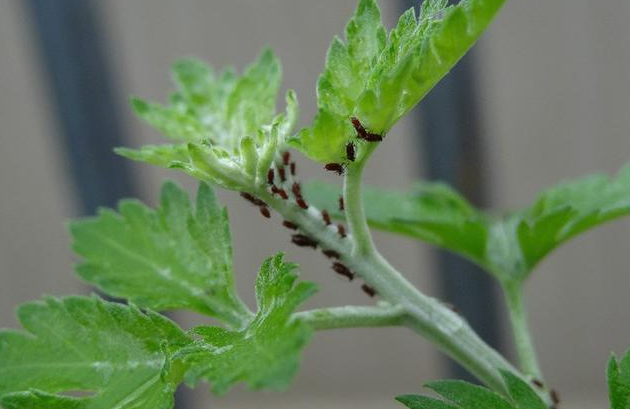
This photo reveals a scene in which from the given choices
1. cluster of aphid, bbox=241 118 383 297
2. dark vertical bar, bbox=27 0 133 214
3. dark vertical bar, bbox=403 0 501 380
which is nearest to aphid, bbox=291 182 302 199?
cluster of aphid, bbox=241 118 383 297

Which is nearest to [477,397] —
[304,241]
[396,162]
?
[304,241]

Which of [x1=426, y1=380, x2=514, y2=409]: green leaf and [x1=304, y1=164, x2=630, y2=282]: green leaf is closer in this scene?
[x1=426, y1=380, x2=514, y2=409]: green leaf

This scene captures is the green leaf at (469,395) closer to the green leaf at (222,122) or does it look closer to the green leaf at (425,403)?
the green leaf at (425,403)

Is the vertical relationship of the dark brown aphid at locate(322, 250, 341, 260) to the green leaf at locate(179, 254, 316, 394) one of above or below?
above

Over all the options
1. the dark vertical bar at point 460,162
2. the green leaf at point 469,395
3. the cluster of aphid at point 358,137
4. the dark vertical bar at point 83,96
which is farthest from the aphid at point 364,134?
the dark vertical bar at point 83,96

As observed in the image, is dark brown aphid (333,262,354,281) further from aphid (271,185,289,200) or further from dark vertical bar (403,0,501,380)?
dark vertical bar (403,0,501,380)

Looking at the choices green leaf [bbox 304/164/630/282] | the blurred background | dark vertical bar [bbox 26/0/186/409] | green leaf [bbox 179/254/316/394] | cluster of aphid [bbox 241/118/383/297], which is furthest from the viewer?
the blurred background

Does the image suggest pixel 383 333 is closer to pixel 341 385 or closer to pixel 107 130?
pixel 341 385

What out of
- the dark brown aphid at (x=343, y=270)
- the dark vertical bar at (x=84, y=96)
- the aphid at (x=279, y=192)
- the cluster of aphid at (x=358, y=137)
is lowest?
the dark brown aphid at (x=343, y=270)
